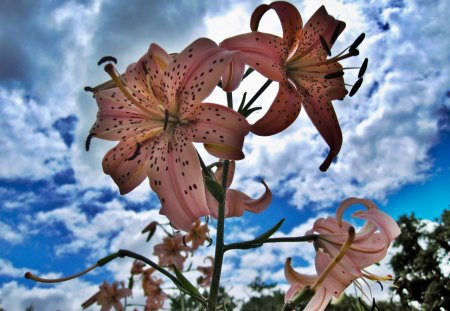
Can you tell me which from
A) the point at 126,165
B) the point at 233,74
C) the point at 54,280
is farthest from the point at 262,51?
the point at 54,280

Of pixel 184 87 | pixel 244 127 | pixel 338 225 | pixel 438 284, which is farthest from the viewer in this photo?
pixel 438 284

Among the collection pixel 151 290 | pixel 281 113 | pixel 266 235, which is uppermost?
pixel 151 290

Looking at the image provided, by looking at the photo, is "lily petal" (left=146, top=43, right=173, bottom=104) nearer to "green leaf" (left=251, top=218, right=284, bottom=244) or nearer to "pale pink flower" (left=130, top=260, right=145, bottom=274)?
"green leaf" (left=251, top=218, right=284, bottom=244)

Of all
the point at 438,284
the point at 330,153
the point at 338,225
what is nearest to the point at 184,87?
the point at 330,153

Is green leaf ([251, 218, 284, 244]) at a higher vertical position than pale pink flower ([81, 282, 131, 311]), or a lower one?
lower

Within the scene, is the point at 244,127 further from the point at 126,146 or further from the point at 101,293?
the point at 101,293

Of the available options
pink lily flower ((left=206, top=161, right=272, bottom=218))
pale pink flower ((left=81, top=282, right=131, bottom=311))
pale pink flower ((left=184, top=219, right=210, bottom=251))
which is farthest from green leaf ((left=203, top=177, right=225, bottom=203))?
pale pink flower ((left=81, top=282, right=131, bottom=311))

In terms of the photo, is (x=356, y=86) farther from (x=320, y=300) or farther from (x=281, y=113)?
(x=320, y=300)
